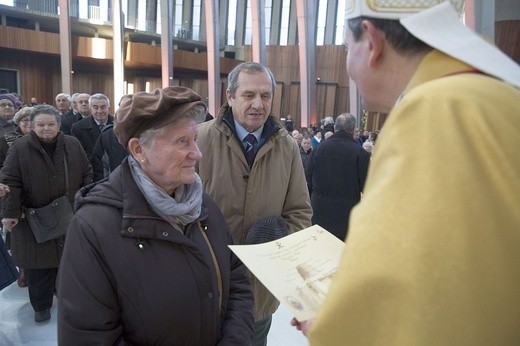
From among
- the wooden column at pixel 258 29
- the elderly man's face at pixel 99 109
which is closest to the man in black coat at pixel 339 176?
the elderly man's face at pixel 99 109

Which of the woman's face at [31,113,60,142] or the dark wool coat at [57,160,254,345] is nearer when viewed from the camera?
the dark wool coat at [57,160,254,345]

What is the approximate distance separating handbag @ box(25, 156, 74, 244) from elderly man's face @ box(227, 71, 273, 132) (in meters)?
1.95

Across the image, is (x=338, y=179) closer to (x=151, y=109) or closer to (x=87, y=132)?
(x=151, y=109)

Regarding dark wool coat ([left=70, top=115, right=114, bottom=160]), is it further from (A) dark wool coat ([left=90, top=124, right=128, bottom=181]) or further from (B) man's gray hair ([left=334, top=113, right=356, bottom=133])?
(B) man's gray hair ([left=334, top=113, right=356, bottom=133])

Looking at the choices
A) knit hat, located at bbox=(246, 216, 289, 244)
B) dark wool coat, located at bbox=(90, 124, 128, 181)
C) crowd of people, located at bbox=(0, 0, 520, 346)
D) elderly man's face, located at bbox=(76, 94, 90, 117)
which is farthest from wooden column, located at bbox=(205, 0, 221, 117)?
knit hat, located at bbox=(246, 216, 289, 244)

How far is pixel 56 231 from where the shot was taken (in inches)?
133

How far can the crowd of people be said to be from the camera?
595 millimetres

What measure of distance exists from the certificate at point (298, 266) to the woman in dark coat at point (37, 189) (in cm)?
Answer: 275

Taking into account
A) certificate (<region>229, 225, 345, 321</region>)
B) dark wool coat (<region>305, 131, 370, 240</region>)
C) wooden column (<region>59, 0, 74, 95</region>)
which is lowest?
dark wool coat (<region>305, 131, 370, 240</region>)

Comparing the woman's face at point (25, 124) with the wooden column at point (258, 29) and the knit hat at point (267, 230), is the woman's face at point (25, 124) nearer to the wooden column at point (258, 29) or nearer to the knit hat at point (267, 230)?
the knit hat at point (267, 230)

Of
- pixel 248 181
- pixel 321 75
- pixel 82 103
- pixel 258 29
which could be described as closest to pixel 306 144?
pixel 82 103

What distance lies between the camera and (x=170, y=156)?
1557 millimetres

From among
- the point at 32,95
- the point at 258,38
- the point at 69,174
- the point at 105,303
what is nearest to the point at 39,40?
the point at 32,95

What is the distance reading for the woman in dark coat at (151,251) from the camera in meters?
1.33
